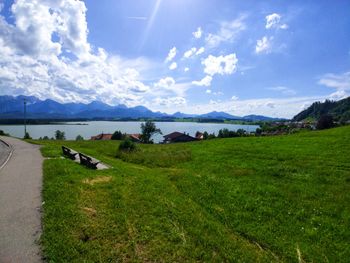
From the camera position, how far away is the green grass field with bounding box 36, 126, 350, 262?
7.11 metres

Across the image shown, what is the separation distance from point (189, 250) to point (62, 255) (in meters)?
3.07

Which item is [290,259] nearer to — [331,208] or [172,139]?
[331,208]

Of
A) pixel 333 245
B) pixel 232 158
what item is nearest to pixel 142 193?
pixel 333 245

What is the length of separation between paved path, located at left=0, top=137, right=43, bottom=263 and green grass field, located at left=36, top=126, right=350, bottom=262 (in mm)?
356

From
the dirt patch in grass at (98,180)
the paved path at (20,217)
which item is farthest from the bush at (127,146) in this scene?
the dirt patch in grass at (98,180)

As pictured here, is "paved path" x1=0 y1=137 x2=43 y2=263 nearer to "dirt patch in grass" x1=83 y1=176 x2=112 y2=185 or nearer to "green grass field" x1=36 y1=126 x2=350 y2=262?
"green grass field" x1=36 y1=126 x2=350 y2=262

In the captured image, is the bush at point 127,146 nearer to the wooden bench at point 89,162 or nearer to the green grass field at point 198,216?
the wooden bench at point 89,162

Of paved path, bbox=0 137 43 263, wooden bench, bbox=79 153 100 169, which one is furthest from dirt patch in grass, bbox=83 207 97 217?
wooden bench, bbox=79 153 100 169

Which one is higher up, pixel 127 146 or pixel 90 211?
pixel 90 211

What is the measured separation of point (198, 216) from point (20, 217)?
19.2 feet

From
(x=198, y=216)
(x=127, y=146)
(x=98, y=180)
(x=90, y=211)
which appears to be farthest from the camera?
(x=127, y=146)

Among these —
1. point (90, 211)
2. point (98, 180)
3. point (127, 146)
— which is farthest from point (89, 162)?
point (127, 146)

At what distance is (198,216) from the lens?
30.9ft

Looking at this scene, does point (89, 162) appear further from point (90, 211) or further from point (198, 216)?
point (198, 216)
